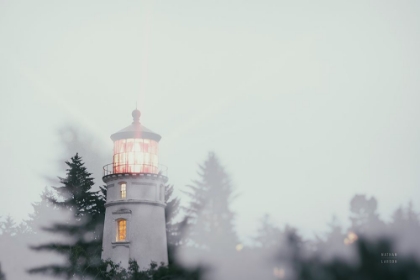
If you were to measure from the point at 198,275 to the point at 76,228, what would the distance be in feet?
34.3

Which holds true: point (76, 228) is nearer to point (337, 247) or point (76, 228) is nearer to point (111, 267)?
point (111, 267)

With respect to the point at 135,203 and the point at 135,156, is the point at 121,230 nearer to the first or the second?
the point at 135,203

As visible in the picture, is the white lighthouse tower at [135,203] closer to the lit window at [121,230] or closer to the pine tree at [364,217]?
the lit window at [121,230]

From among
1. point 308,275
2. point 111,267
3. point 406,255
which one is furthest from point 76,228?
point 406,255

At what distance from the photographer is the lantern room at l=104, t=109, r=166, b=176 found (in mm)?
41719

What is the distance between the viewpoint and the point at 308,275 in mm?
31297

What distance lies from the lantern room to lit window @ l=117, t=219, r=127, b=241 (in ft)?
10.2

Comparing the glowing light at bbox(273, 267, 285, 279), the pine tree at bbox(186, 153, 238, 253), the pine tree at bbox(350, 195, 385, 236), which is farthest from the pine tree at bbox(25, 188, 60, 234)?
the glowing light at bbox(273, 267, 285, 279)

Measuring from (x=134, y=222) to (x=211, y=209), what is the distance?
67.7ft

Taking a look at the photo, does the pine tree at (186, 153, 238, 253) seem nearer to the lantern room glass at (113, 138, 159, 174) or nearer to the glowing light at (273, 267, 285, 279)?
the lantern room glass at (113, 138, 159, 174)

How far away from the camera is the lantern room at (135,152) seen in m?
41.7

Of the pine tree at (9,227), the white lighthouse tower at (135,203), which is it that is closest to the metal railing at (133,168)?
the white lighthouse tower at (135,203)

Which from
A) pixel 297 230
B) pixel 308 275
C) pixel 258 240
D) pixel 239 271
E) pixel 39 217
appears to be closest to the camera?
pixel 308 275

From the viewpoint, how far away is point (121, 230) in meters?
41.3
